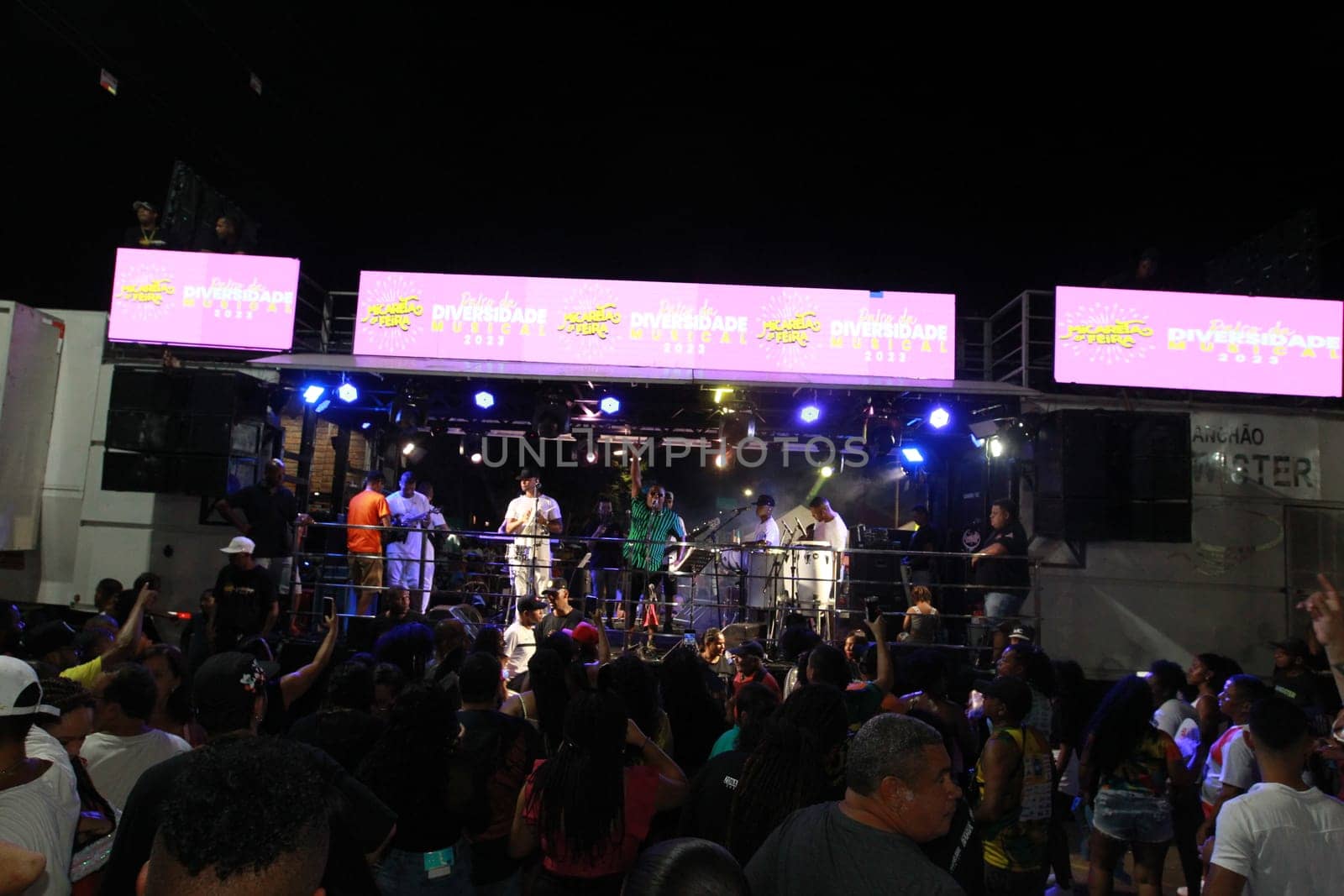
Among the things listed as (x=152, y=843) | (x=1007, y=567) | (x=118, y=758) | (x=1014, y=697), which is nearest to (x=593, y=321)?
(x=1007, y=567)

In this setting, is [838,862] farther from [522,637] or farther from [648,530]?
[648,530]

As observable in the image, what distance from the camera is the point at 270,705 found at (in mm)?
5074

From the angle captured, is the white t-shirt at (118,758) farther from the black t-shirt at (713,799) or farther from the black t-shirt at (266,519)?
the black t-shirt at (266,519)

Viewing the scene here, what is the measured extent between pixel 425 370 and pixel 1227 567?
1073cm

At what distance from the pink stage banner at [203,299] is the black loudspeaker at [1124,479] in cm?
1053

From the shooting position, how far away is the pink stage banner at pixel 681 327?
38.4ft

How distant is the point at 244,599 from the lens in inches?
349

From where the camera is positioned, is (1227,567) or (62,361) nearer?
(1227,567)

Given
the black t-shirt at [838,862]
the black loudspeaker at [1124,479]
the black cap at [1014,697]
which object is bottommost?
the black t-shirt at [838,862]

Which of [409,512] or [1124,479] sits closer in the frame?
[1124,479]

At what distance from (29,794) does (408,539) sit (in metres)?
9.85

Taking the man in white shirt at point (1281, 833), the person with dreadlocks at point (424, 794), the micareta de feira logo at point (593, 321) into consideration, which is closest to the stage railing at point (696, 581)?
the micareta de feira logo at point (593, 321)

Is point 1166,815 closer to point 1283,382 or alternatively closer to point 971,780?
point 971,780

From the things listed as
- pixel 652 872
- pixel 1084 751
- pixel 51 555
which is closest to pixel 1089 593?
pixel 1084 751
